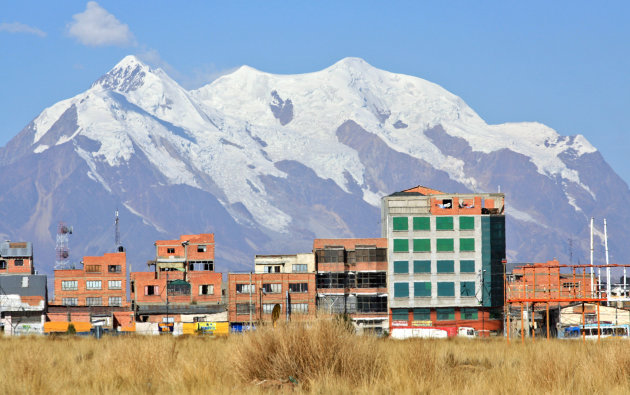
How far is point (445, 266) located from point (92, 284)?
67.4 meters

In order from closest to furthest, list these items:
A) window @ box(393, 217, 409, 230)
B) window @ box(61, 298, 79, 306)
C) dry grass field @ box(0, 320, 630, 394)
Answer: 1. dry grass field @ box(0, 320, 630, 394)
2. window @ box(393, 217, 409, 230)
3. window @ box(61, 298, 79, 306)

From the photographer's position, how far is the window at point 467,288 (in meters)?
123

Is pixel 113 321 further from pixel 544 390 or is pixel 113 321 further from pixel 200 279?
pixel 544 390

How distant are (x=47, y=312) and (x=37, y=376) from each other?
113055mm

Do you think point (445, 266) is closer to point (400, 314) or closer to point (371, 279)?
point (400, 314)

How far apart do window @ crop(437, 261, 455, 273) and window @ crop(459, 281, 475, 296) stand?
197cm

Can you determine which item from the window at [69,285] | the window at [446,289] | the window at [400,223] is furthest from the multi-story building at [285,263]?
the window at [69,285]

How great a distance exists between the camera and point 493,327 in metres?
124

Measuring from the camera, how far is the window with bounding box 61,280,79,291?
16600 cm

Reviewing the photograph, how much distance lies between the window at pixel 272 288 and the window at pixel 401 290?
14.7 meters

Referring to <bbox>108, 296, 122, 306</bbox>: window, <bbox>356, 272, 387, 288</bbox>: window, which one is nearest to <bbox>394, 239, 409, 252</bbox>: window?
<bbox>356, 272, 387, 288</bbox>: window

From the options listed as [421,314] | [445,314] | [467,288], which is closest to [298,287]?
[421,314]

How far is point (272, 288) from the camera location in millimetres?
129875

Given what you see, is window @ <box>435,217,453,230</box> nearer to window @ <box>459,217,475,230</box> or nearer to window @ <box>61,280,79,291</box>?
window @ <box>459,217,475,230</box>
